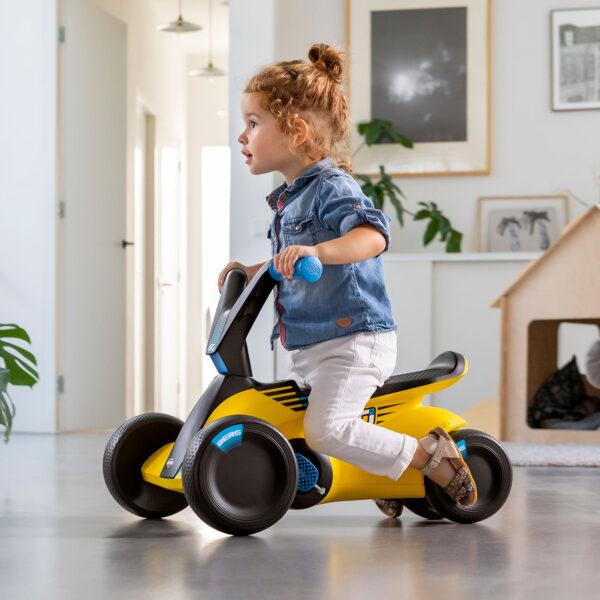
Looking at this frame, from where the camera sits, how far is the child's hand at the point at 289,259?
5.52 ft

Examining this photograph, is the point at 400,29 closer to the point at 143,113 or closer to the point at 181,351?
the point at 143,113

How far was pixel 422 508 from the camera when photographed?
1.99 m

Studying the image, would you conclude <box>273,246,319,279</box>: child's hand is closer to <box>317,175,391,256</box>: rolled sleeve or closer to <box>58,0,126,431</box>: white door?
<box>317,175,391,256</box>: rolled sleeve

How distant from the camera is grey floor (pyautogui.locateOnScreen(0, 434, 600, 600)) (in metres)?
1.40

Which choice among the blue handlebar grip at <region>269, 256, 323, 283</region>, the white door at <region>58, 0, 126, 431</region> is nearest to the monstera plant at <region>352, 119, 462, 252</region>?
the white door at <region>58, 0, 126, 431</region>

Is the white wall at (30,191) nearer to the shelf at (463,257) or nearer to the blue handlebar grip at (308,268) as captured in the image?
the shelf at (463,257)

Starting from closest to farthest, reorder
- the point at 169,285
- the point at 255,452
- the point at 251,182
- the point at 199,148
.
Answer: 1. the point at 255,452
2. the point at 251,182
3. the point at 169,285
4. the point at 199,148

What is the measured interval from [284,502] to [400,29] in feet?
11.4

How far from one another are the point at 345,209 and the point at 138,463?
2.03 feet

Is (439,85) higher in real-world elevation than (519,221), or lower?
higher

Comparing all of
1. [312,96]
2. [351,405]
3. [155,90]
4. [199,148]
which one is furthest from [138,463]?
[199,148]

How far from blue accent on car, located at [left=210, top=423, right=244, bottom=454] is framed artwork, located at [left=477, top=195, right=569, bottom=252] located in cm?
314

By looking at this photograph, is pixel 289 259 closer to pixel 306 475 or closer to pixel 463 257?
pixel 306 475

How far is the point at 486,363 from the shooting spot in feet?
15.0
